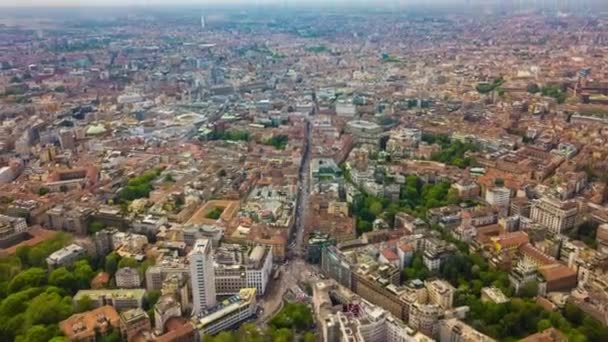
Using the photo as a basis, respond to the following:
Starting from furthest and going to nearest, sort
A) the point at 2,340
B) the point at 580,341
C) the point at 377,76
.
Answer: the point at 377,76
the point at 2,340
the point at 580,341

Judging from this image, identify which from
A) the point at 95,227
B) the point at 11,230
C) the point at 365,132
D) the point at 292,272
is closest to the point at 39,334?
the point at 95,227

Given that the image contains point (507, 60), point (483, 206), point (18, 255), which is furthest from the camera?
point (507, 60)

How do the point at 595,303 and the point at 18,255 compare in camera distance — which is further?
the point at 18,255

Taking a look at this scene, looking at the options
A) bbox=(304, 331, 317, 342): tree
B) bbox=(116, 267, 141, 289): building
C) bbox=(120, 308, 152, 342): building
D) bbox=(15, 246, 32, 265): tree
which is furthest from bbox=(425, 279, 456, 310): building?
bbox=(15, 246, 32, 265): tree

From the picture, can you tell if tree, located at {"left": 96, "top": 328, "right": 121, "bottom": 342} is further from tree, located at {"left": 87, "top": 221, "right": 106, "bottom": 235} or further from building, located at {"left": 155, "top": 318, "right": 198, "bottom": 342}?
tree, located at {"left": 87, "top": 221, "right": 106, "bottom": 235}

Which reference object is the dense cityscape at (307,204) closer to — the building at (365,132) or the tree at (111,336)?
the tree at (111,336)

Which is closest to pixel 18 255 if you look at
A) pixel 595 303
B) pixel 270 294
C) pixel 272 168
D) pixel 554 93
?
pixel 270 294

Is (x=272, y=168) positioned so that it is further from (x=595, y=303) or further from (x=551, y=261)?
(x=595, y=303)
